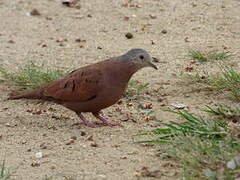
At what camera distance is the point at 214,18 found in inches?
359

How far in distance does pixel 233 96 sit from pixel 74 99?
1543 millimetres

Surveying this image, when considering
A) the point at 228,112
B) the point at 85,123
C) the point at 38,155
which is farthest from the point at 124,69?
the point at 38,155

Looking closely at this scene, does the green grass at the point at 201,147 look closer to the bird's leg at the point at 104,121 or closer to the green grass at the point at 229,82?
the bird's leg at the point at 104,121

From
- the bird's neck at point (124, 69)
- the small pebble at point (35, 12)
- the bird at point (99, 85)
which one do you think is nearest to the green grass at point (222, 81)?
the bird at point (99, 85)

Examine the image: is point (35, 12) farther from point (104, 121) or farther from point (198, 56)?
point (104, 121)

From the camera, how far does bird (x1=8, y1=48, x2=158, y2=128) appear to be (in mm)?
5785

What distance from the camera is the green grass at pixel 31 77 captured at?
691 centimetres

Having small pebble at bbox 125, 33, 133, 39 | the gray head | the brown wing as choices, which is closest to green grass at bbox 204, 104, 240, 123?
the gray head

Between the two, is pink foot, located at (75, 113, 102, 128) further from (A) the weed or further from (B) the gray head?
(A) the weed

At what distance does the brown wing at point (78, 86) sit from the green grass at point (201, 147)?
0.84 m

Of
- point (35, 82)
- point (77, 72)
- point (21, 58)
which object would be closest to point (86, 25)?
point (21, 58)

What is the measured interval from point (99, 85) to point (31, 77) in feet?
4.50

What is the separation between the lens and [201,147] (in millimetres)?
4574

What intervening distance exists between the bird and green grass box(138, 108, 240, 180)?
675mm
